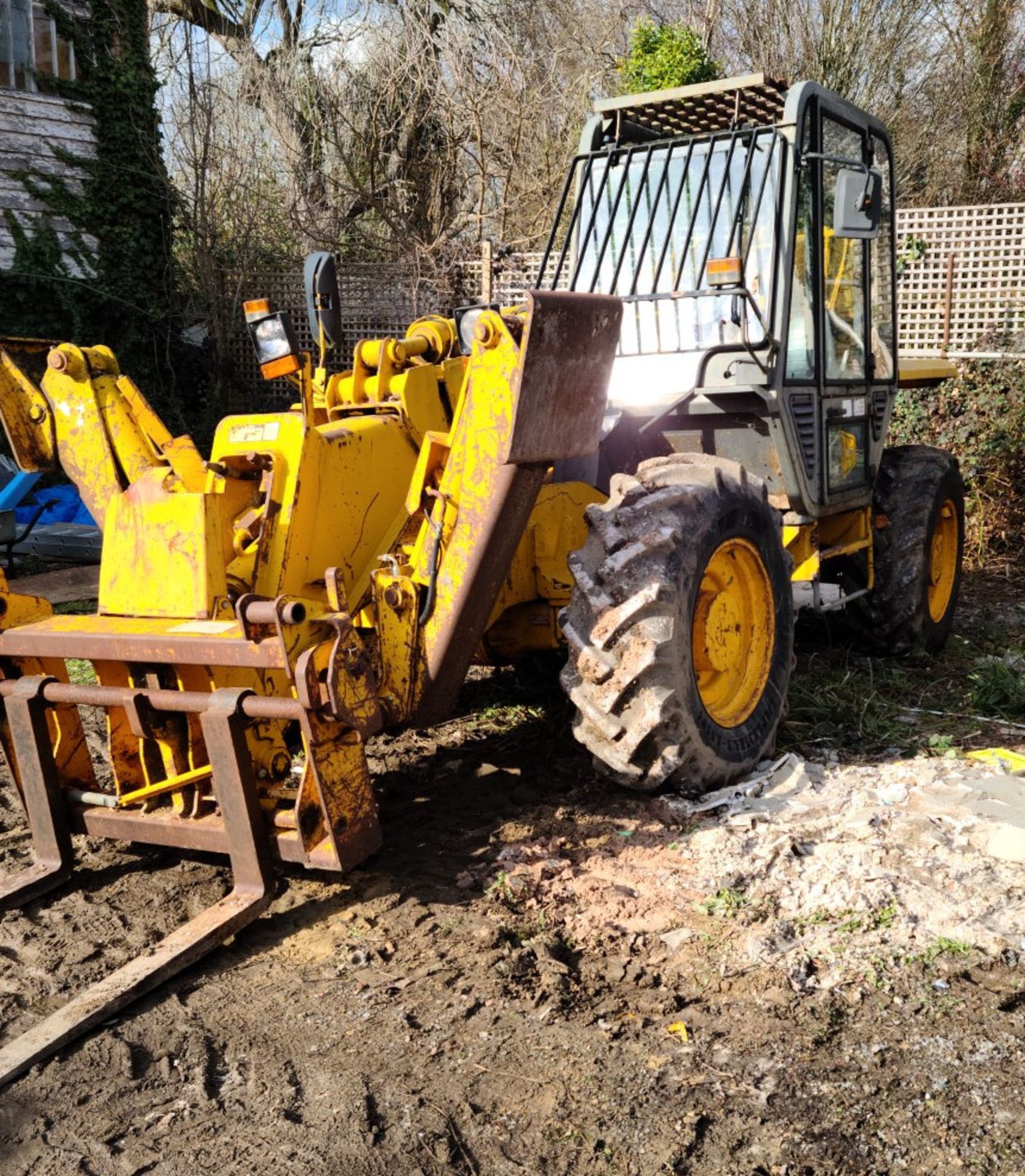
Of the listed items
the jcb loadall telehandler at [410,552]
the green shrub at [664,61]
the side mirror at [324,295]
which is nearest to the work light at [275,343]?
the jcb loadall telehandler at [410,552]

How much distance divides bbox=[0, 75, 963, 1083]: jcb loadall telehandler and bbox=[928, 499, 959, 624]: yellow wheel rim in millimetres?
1975

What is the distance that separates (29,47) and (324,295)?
11.0m

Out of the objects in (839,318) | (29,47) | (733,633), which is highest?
(29,47)

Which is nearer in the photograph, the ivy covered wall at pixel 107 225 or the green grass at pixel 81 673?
the green grass at pixel 81 673

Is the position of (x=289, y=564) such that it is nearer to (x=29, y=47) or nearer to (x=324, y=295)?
(x=324, y=295)

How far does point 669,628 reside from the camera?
12.3 ft

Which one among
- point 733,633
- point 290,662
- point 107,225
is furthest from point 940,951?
point 107,225

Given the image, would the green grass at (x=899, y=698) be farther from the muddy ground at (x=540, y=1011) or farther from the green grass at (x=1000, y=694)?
the muddy ground at (x=540, y=1011)

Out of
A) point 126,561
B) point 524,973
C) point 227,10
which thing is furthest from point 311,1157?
point 227,10

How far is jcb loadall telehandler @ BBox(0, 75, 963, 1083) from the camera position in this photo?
3424mm

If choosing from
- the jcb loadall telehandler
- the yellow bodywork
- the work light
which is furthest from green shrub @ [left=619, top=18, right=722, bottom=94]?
the yellow bodywork

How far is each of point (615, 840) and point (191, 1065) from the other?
1677 millimetres

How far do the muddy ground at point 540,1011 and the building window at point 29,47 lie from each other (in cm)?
1127

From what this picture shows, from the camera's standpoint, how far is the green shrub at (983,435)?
32.0 feet
